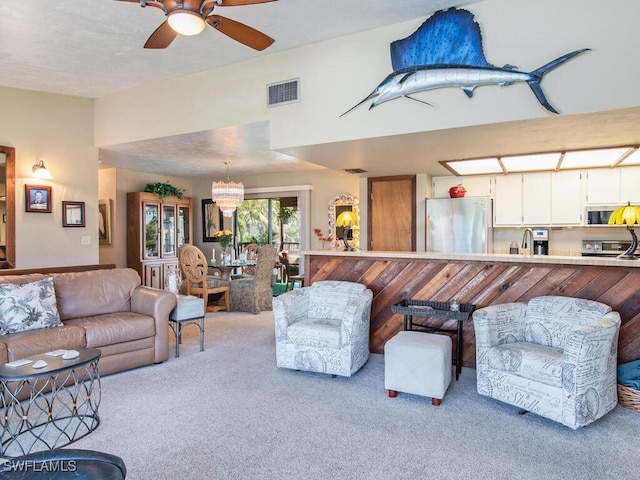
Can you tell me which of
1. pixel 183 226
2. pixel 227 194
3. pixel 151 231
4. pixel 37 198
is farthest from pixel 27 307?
pixel 183 226

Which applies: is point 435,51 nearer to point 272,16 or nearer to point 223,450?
point 272,16

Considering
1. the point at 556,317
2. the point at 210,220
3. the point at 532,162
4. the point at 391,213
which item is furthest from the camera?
the point at 210,220

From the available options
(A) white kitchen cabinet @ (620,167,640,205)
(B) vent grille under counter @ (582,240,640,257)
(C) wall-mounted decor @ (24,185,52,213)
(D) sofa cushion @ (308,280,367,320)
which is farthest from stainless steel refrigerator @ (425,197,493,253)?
(C) wall-mounted decor @ (24,185,52,213)

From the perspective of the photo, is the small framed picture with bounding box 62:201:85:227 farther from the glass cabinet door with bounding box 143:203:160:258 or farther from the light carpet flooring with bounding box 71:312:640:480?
the light carpet flooring with bounding box 71:312:640:480

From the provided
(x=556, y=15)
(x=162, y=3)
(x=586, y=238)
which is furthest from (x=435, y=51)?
(x=586, y=238)

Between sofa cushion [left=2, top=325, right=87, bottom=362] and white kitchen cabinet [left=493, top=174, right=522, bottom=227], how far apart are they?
17.5 ft

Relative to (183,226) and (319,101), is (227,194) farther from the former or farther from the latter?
(319,101)

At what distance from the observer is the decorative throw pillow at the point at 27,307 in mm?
3221

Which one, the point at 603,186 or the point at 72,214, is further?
the point at 72,214

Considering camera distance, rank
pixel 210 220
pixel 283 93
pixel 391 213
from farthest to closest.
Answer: pixel 210 220
pixel 391 213
pixel 283 93

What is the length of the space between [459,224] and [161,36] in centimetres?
434

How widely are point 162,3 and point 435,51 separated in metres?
2.24

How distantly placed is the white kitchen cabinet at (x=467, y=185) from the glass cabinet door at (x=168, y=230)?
5.22m

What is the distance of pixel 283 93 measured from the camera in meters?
4.28
